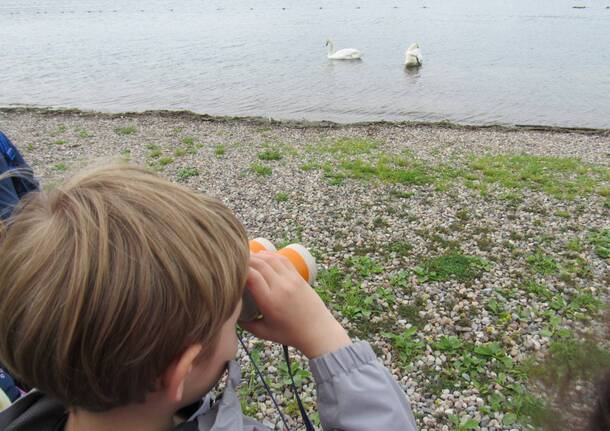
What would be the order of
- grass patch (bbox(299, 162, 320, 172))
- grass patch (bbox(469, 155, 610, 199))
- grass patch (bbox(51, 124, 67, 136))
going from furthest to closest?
1. grass patch (bbox(51, 124, 67, 136))
2. grass patch (bbox(299, 162, 320, 172))
3. grass patch (bbox(469, 155, 610, 199))

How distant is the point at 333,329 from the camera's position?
1.43m

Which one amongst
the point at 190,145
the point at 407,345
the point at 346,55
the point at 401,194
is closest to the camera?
the point at 407,345

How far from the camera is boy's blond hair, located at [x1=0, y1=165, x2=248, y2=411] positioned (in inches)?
38.0

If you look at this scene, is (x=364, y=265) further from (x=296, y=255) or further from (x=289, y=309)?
(x=289, y=309)

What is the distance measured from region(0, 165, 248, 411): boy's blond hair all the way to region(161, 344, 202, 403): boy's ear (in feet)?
0.06

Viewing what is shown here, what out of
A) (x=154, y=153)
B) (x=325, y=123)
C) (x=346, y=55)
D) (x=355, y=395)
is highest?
(x=355, y=395)

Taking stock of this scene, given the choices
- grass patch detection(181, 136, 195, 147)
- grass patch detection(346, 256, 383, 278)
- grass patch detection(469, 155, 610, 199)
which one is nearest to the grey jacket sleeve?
grass patch detection(346, 256, 383, 278)

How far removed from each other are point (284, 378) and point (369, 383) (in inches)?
117

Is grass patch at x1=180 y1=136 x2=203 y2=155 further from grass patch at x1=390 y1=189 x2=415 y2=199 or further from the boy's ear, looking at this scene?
the boy's ear

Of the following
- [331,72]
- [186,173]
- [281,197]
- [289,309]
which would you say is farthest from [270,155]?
[331,72]

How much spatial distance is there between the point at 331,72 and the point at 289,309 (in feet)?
73.1

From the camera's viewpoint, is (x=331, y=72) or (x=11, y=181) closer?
(x=11, y=181)

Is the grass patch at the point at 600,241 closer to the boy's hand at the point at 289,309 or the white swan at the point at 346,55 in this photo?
the boy's hand at the point at 289,309

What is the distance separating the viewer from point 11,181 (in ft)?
9.80
